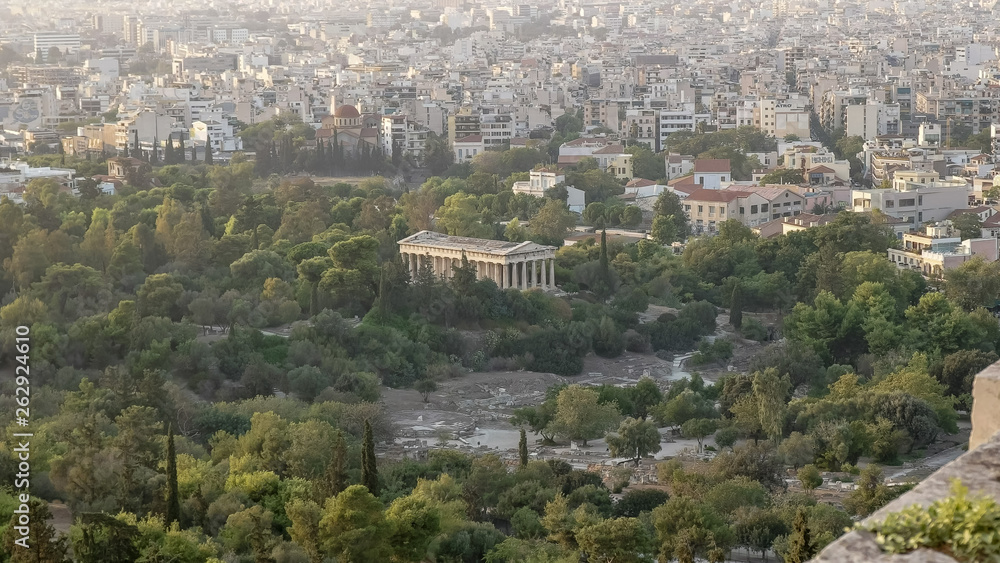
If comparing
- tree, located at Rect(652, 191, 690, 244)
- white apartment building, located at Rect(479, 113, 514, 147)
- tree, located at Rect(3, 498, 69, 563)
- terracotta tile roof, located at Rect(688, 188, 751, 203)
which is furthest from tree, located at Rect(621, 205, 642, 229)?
tree, located at Rect(3, 498, 69, 563)

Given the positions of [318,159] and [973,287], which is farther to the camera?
[318,159]

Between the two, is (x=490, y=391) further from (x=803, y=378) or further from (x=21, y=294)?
(x=21, y=294)

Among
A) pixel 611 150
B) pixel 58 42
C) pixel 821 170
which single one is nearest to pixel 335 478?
pixel 821 170

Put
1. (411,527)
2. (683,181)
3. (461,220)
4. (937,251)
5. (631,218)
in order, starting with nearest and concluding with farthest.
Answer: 1. (411,527)
2. (937,251)
3. (461,220)
4. (631,218)
5. (683,181)

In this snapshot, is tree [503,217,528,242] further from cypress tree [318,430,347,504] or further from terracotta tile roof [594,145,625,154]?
cypress tree [318,430,347,504]

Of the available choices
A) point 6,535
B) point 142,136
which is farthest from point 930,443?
point 142,136

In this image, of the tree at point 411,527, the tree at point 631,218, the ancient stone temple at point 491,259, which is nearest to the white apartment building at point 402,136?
the tree at point 631,218

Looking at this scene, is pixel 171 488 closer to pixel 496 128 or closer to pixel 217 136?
pixel 217 136

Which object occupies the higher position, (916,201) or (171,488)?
(916,201)
